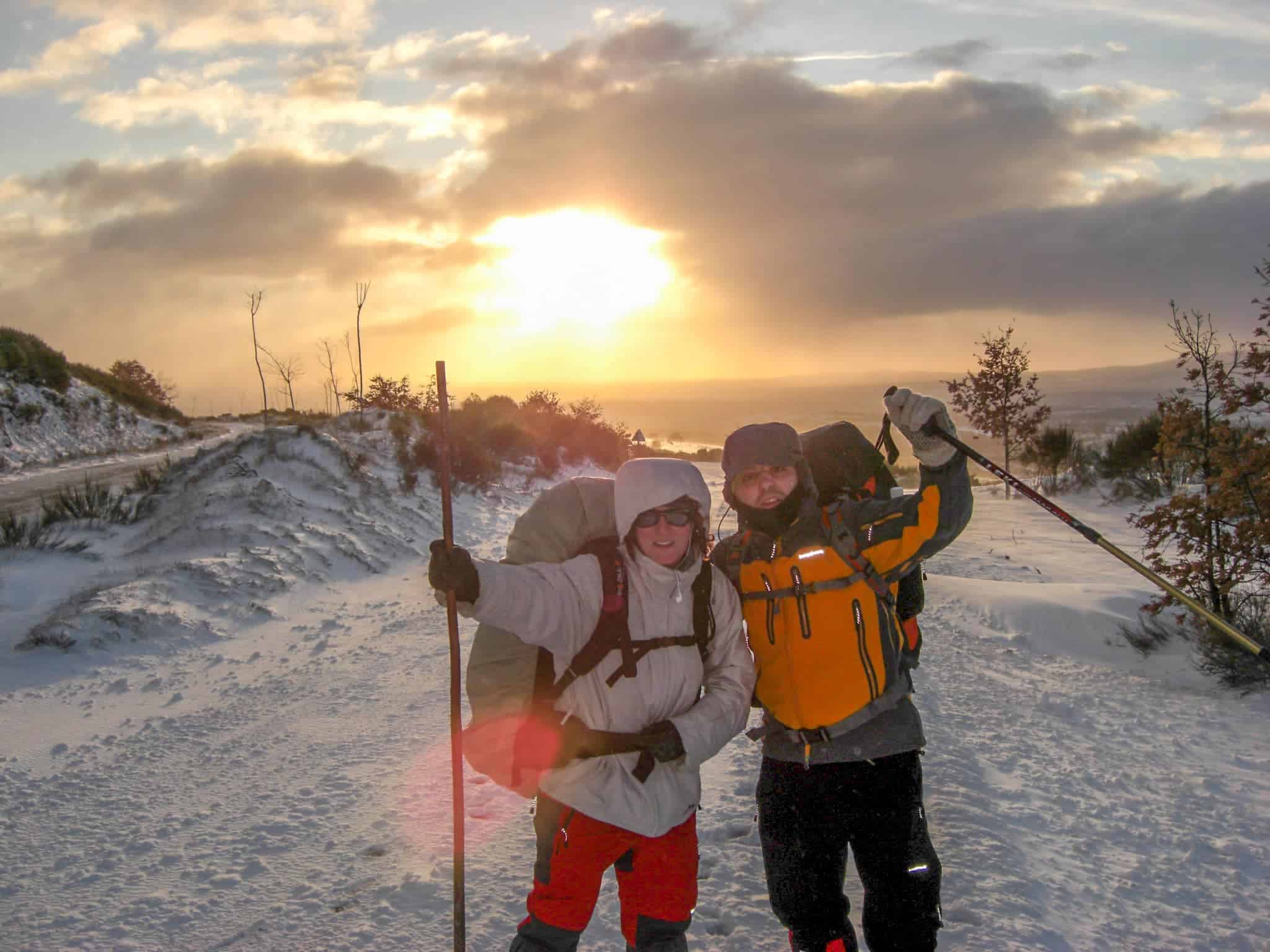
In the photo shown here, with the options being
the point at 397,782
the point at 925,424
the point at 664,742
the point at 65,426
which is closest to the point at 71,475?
the point at 65,426

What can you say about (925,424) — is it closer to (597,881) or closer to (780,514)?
(780,514)

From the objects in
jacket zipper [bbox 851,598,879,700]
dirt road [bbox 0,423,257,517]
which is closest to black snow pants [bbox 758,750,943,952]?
jacket zipper [bbox 851,598,879,700]

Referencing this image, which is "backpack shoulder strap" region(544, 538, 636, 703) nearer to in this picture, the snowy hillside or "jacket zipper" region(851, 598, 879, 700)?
"jacket zipper" region(851, 598, 879, 700)

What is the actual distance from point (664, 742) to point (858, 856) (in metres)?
0.77

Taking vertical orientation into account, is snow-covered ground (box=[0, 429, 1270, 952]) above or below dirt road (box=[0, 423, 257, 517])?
below

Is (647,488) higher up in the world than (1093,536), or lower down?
higher up

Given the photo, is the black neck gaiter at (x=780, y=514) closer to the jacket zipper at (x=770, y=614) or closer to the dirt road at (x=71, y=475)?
the jacket zipper at (x=770, y=614)

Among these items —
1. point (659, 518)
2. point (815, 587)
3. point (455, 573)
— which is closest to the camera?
point (455, 573)

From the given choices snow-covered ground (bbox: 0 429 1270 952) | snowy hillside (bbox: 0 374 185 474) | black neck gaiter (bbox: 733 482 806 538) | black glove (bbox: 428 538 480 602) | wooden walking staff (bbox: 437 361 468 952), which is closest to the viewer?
black glove (bbox: 428 538 480 602)

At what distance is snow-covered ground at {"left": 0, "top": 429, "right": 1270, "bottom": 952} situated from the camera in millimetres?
3219

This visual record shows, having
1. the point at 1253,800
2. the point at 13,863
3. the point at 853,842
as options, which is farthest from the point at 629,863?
the point at 1253,800

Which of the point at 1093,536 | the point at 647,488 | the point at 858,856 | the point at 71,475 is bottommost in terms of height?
the point at 858,856

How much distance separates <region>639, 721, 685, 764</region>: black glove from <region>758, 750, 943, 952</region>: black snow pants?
511 millimetres

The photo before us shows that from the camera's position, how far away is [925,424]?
102 inches
